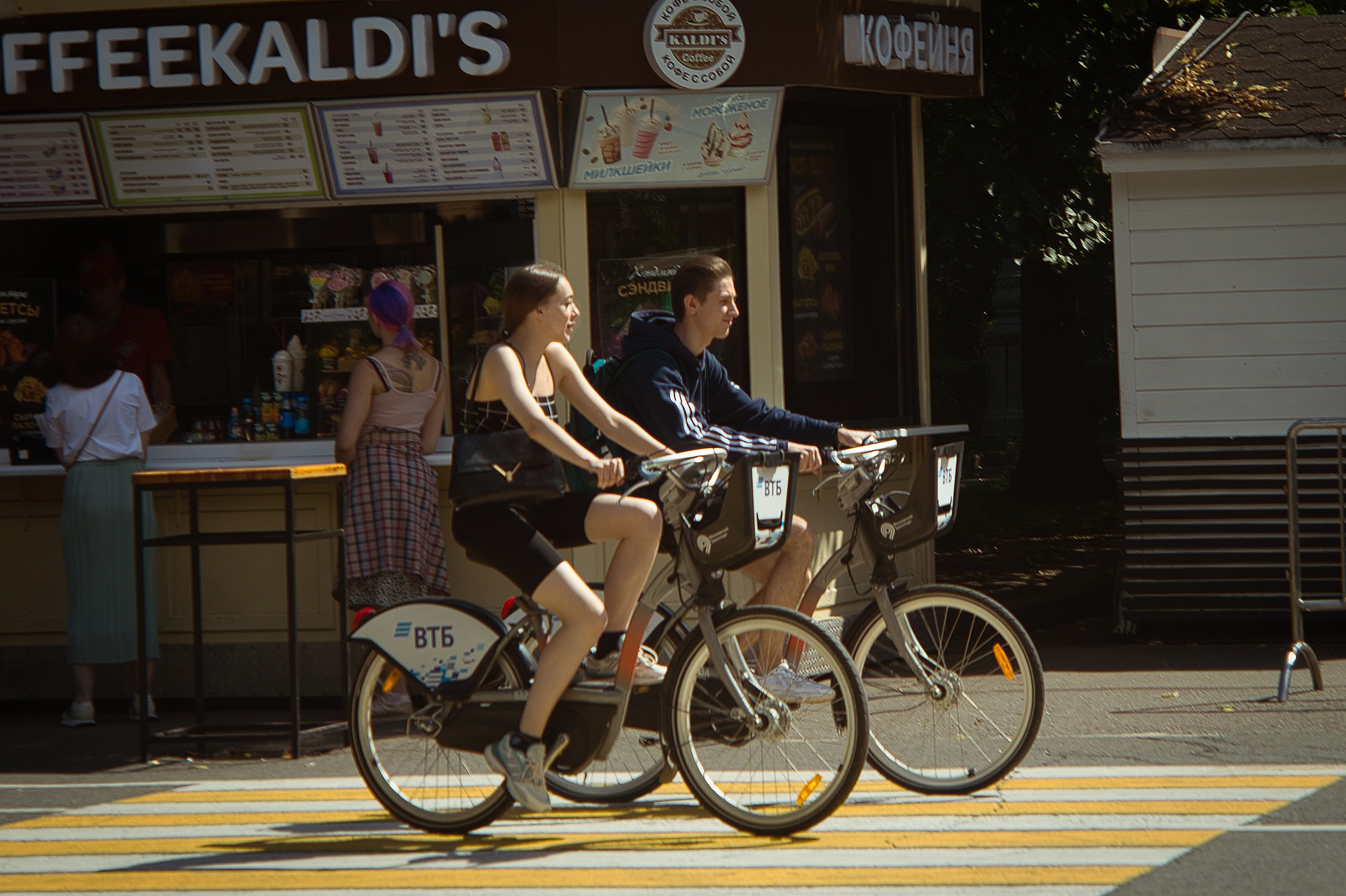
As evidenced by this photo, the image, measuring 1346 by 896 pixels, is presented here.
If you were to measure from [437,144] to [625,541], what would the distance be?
12.3ft

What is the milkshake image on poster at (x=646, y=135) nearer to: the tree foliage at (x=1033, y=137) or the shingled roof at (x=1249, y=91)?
the shingled roof at (x=1249, y=91)

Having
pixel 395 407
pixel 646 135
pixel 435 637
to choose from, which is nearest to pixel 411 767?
pixel 435 637

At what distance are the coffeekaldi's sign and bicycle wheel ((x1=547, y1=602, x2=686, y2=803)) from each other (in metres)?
3.42

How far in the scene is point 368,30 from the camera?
26.1 feet

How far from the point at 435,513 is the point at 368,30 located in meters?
2.43

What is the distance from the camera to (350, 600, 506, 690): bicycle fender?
5.18 metres

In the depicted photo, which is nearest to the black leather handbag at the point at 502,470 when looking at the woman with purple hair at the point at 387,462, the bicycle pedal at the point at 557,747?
the bicycle pedal at the point at 557,747

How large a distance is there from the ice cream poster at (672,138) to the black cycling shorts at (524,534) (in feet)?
10.7

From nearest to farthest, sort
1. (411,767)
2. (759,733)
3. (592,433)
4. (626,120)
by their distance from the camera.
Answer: (759,733) → (411,767) → (592,433) → (626,120)

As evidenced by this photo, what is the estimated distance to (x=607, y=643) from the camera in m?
5.13

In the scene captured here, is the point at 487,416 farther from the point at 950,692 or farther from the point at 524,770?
the point at 950,692

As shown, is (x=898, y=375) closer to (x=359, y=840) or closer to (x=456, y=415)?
(x=456, y=415)

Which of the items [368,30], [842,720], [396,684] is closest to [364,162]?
[368,30]

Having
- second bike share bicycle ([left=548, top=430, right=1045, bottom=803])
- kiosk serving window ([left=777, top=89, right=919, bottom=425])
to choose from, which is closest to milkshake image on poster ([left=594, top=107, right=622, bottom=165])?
kiosk serving window ([left=777, top=89, right=919, bottom=425])
